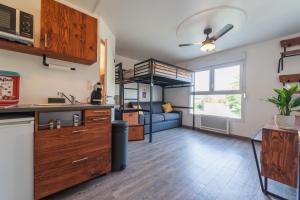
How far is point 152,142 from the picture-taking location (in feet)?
10.3

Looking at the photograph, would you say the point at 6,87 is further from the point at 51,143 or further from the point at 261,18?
the point at 261,18

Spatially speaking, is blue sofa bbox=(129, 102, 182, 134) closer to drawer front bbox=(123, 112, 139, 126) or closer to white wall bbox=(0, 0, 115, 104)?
drawer front bbox=(123, 112, 139, 126)

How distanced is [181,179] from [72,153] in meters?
1.36

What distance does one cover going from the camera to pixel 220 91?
13.2 feet

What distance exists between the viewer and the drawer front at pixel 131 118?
330cm

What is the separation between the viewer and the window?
12.1ft

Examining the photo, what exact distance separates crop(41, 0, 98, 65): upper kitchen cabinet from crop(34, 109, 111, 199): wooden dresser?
86 centimetres

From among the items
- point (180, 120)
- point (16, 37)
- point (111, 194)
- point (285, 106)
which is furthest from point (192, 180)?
point (180, 120)

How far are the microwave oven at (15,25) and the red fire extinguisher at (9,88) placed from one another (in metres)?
0.41

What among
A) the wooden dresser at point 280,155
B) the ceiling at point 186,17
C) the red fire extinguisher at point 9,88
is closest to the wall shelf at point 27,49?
the red fire extinguisher at point 9,88

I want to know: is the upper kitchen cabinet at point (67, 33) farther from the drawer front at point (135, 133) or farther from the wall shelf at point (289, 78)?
the wall shelf at point (289, 78)

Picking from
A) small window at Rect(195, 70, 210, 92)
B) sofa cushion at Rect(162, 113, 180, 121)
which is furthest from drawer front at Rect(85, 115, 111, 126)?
small window at Rect(195, 70, 210, 92)

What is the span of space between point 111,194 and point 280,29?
415 cm

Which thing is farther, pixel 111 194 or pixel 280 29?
pixel 280 29
